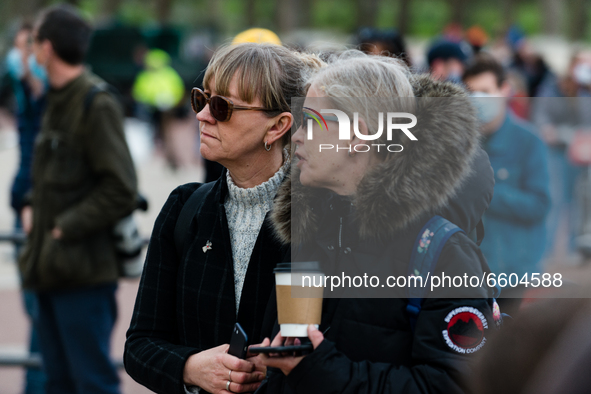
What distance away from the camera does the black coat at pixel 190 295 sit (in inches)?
82.4

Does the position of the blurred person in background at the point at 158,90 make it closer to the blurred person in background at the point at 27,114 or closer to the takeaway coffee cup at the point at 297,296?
the blurred person in background at the point at 27,114

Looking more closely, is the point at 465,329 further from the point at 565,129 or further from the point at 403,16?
the point at 403,16

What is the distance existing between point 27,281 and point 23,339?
2.34 meters

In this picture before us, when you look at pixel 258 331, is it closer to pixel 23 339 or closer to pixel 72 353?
pixel 72 353

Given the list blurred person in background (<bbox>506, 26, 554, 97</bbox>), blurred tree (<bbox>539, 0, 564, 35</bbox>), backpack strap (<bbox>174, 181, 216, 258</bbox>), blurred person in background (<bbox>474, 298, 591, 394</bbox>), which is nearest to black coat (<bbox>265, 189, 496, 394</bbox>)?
backpack strap (<bbox>174, 181, 216, 258</bbox>)

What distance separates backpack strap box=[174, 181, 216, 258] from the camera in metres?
2.18

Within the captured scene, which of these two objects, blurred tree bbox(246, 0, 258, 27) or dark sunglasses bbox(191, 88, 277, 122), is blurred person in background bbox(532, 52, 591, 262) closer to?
dark sunglasses bbox(191, 88, 277, 122)

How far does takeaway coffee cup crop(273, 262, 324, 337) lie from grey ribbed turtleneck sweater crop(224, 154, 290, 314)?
0.49 metres

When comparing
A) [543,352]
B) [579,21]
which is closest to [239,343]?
[543,352]

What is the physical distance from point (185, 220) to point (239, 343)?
479 millimetres

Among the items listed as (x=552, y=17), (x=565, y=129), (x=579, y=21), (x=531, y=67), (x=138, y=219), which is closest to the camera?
(x=565, y=129)

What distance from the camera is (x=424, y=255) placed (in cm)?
170

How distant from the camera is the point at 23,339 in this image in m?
5.83

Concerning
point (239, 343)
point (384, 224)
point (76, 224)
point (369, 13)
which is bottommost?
point (369, 13)
